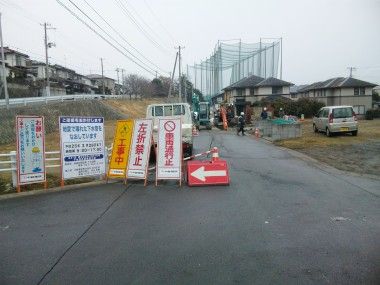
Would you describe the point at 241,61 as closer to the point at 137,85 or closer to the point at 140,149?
the point at 137,85

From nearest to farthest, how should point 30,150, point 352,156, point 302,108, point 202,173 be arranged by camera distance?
point 30,150 < point 202,173 < point 352,156 < point 302,108

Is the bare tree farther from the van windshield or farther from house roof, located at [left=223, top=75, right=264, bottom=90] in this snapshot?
the van windshield

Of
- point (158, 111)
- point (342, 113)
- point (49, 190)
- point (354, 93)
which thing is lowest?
point (49, 190)

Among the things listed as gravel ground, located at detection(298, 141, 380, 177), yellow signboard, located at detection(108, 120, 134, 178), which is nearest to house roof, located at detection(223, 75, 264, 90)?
gravel ground, located at detection(298, 141, 380, 177)

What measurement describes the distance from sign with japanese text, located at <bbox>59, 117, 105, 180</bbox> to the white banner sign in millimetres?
1695

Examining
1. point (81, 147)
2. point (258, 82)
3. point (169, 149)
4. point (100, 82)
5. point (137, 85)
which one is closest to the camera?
point (169, 149)

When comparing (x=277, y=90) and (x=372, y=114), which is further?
(x=277, y=90)

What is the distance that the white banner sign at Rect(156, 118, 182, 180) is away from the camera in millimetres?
9625

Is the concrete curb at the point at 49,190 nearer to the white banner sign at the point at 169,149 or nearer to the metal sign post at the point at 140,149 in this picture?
the metal sign post at the point at 140,149

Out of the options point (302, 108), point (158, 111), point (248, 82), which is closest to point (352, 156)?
point (158, 111)

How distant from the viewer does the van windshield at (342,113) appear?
70.6ft

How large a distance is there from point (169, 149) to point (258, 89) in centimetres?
5308

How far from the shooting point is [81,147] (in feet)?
32.2

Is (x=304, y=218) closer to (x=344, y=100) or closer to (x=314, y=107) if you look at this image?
(x=314, y=107)
